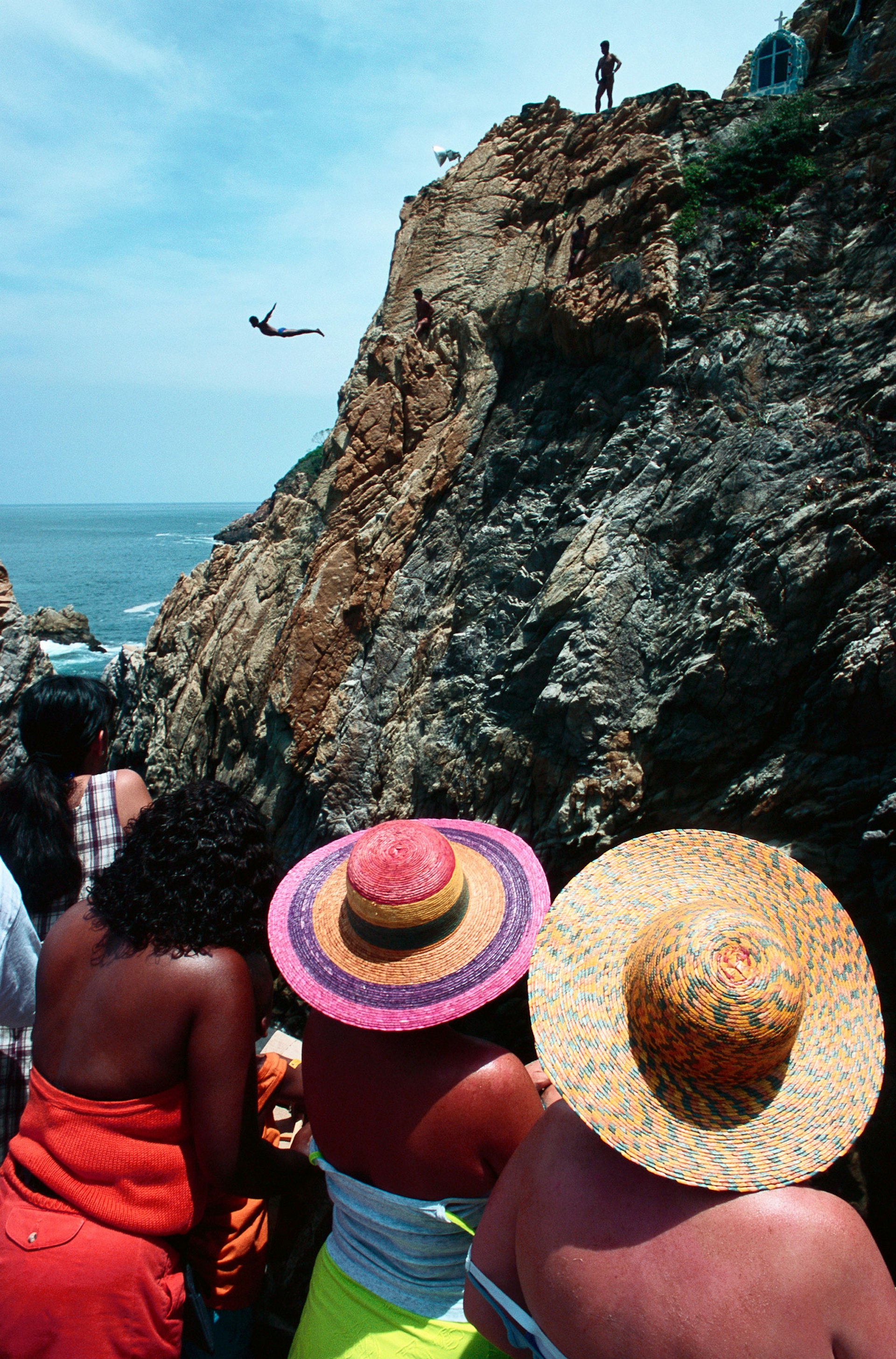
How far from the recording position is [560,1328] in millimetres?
1521

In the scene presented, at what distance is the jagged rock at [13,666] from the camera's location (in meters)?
10.7

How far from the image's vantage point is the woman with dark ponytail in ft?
9.70

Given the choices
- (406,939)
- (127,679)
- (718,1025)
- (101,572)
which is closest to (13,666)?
(127,679)

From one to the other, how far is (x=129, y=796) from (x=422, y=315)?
5.60 meters

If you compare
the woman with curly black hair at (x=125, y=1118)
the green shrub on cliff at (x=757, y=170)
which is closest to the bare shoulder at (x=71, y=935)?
the woman with curly black hair at (x=125, y=1118)

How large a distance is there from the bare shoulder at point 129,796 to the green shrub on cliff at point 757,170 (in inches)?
206

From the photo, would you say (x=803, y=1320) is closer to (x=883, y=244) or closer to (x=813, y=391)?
(x=813, y=391)

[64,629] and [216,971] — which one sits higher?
[216,971]

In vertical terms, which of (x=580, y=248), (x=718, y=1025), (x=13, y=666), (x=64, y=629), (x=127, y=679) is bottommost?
(x=64, y=629)

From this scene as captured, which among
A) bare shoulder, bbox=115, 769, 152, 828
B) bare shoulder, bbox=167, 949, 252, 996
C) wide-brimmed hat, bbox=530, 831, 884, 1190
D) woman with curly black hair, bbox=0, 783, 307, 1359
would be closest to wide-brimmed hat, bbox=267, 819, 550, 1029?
bare shoulder, bbox=167, 949, 252, 996

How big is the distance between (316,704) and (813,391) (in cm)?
436

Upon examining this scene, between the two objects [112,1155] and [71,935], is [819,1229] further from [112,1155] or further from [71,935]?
[71,935]

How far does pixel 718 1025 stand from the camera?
1.36m

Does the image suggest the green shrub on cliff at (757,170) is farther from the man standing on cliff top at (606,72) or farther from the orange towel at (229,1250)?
the orange towel at (229,1250)
